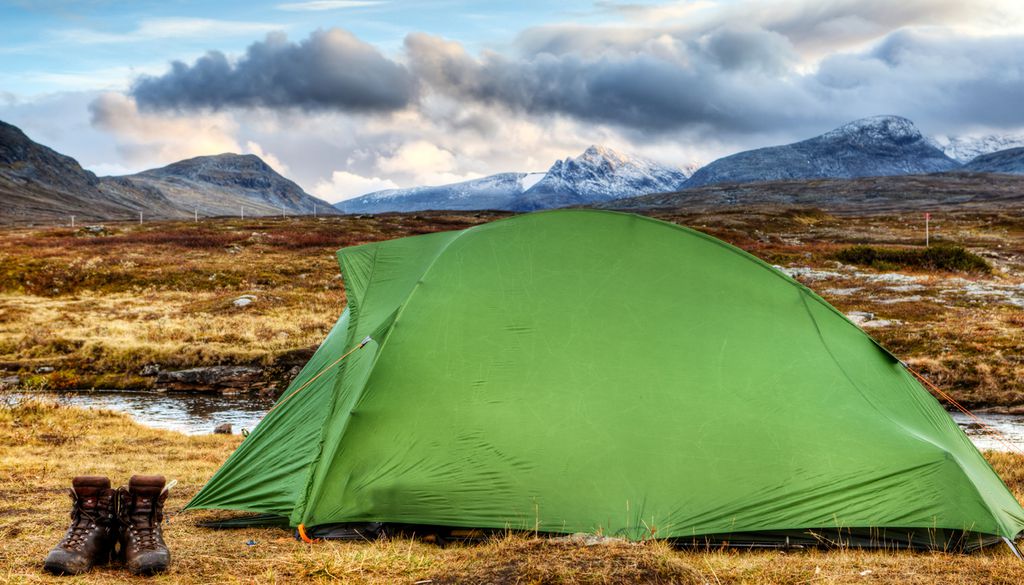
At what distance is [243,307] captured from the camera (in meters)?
33.0

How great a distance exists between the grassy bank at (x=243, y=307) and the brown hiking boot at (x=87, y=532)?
1752 cm

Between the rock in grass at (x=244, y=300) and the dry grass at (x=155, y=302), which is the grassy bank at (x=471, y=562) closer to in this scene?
the dry grass at (x=155, y=302)

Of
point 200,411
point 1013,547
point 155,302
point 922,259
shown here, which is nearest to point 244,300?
point 155,302

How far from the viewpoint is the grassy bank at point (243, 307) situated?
2423 cm

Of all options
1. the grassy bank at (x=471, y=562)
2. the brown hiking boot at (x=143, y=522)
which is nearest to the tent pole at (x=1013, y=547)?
the grassy bank at (x=471, y=562)

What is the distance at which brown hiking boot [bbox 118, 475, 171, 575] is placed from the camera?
5766 millimetres

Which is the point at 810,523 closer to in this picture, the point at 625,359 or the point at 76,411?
the point at 625,359

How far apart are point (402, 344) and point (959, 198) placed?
19055cm

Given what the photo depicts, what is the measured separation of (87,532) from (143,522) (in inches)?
15.6

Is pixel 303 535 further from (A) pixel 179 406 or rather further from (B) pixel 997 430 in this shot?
(B) pixel 997 430

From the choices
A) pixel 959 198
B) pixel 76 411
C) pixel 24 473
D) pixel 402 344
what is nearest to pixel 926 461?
pixel 402 344

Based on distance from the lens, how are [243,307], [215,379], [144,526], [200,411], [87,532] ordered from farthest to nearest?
[243,307], [215,379], [200,411], [144,526], [87,532]

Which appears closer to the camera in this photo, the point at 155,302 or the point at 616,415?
the point at 616,415

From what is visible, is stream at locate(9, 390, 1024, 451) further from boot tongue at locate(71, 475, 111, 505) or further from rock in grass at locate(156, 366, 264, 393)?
boot tongue at locate(71, 475, 111, 505)
